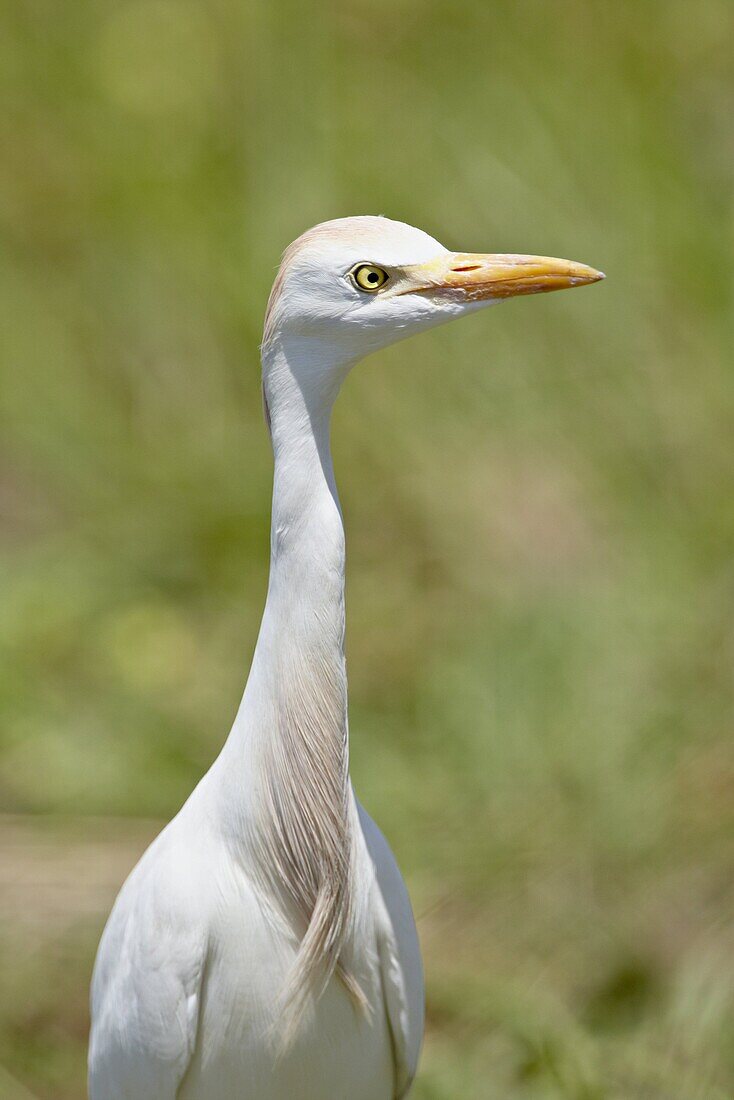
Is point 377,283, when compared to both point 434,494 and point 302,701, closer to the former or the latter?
point 302,701

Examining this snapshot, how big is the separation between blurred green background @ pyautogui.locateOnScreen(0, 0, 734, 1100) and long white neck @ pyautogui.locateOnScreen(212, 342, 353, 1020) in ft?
2.19

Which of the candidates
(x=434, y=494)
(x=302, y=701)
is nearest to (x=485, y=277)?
(x=302, y=701)

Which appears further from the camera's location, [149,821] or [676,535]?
[676,535]

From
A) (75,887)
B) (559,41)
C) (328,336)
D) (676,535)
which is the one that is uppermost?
(559,41)

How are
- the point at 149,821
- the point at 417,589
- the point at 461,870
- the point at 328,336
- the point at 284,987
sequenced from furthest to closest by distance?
the point at 417,589, the point at 149,821, the point at 461,870, the point at 284,987, the point at 328,336

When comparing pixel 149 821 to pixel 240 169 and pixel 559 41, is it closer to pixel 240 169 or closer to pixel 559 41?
pixel 240 169

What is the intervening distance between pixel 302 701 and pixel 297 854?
150mm

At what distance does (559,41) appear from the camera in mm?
3367

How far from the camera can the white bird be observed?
1.13 m

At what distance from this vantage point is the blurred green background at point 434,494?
2064mm

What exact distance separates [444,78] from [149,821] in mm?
1864

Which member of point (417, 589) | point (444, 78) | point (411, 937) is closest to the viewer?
point (411, 937)

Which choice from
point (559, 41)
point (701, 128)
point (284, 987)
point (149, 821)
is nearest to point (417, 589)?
point (149, 821)

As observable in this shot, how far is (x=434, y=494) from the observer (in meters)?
2.92
